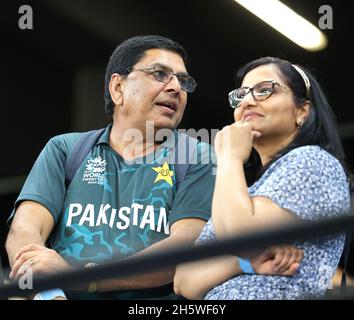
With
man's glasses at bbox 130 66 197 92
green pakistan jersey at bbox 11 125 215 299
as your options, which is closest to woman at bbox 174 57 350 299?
green pakistan jersey at bbox 11 125 215 299

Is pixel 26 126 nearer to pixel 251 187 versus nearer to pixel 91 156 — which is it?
pixel 91 156

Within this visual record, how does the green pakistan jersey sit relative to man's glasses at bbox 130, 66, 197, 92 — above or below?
below

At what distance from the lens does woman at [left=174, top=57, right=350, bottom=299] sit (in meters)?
2.04

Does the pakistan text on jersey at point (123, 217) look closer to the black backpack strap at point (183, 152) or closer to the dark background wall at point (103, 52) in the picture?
the black backpack strap at point (183, 152)

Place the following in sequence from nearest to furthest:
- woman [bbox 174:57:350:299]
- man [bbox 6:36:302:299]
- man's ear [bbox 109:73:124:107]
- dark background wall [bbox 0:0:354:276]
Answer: woman [bbox 174:57:350:299], man [bbox 6:36:302:299], man's ear [bbox 109:73:124:107], dark background wall [bbox 0:0:354:276]

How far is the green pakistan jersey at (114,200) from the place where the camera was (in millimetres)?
2441

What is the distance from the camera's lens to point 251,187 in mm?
2254

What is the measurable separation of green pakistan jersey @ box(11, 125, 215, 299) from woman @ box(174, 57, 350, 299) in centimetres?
19

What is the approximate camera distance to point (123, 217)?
2.49 m

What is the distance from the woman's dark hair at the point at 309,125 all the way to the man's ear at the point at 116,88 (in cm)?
54

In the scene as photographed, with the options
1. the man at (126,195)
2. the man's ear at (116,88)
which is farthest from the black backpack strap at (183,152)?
the man's ear at (116,88)

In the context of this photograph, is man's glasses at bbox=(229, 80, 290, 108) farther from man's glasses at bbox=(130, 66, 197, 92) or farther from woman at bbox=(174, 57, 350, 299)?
man's glasses at bbox=(130, 66, 197, 92)

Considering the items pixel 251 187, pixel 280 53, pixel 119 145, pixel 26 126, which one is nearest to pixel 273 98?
pixel 251 187

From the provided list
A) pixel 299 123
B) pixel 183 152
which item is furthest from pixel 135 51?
pixel 299 123
